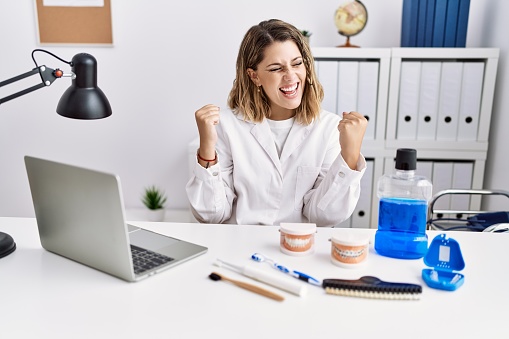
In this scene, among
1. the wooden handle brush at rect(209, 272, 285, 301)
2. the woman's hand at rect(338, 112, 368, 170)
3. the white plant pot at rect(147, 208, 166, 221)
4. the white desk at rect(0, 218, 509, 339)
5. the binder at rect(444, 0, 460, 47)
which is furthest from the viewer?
the white plant pot at rect(147, 208, 166, 221)

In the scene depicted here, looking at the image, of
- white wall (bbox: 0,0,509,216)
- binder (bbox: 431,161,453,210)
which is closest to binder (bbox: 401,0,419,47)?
white wall (bbox: 0,0,509,216)

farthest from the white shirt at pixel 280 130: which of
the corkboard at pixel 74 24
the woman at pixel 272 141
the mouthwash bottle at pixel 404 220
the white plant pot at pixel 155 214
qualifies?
the corkboard at pixel 74 24

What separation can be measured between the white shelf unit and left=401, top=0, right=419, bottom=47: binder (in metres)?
0.10

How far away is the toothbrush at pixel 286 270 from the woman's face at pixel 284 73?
2.05 feet

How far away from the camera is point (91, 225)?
3.03ft

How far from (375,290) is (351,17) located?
6.01 feet

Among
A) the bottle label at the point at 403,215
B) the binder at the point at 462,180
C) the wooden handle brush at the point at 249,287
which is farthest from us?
the binder at the point at 462,180

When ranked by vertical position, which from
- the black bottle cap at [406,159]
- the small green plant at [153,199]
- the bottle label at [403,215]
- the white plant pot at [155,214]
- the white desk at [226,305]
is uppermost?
the black bottle cap at [406,159]

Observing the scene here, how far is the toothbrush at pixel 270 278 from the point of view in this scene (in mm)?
879

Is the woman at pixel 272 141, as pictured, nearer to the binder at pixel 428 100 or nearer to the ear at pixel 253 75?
the ear at pixel 253 75

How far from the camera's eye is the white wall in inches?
101

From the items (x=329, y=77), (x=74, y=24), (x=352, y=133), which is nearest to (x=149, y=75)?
(x=74, y=24)

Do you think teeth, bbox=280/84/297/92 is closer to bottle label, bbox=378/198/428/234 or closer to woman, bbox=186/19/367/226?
woman, bbox=186/19/367/226

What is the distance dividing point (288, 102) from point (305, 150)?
0.17 m
